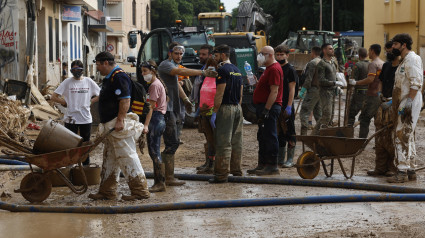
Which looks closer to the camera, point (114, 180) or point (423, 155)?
point (114, 180)

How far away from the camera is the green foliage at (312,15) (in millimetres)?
58438

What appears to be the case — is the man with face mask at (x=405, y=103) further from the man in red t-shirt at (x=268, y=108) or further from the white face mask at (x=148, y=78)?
the white face mask at (x=148, y=78)

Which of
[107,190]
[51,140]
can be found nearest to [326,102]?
[107,190]

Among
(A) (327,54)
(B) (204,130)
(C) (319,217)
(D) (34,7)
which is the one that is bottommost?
(C) (319,217)

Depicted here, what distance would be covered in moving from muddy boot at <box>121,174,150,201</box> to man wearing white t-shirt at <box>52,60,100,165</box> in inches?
81.7

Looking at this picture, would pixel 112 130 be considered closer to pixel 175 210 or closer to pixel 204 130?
pixel 175 210

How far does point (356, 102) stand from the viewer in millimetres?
14648

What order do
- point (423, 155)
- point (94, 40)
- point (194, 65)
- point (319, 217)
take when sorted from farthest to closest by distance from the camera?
point (94, 40) < point (194, 65) < point (423, 155) < point (319, 217)

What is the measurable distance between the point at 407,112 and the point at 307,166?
1.51 metres

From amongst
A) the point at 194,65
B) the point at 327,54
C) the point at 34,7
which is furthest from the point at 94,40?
the point at 327,54

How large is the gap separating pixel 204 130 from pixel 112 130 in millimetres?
2486

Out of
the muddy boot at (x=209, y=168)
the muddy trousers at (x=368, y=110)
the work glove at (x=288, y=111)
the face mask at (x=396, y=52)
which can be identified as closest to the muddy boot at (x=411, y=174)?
the face mask at (x=396, y=52)

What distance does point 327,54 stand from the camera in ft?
48.7

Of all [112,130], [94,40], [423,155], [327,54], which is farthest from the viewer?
[94,40]
